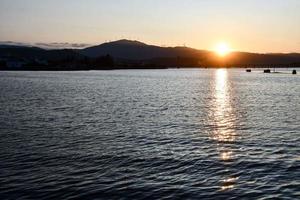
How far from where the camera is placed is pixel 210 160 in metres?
30.4

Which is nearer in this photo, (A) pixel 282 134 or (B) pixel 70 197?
(B) pixel 70 197

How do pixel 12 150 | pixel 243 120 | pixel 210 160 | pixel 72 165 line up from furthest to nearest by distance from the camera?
pixel 243 120
pixel 12 150
pixel 210 160
pixel 72 165

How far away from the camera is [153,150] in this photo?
111ft

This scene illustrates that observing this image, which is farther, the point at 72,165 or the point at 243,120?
the point at 243,120

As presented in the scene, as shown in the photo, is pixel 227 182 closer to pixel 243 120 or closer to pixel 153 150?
pixel 153 150

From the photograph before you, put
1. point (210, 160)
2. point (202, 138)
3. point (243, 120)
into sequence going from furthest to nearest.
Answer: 1. point (243, 120)
2. point (202, 138)
3. point (210, 160)

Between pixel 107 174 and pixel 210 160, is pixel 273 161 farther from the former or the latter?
pixel 107 174

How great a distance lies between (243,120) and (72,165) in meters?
33.0

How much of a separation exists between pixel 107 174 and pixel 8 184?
19.9ft

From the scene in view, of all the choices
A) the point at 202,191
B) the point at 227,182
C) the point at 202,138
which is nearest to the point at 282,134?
the point at 202,138

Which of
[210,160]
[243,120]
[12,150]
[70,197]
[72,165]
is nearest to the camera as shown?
[70,197]

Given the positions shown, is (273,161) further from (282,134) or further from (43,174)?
(43,174)

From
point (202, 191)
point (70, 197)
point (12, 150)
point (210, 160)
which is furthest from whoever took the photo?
point (12, 150)

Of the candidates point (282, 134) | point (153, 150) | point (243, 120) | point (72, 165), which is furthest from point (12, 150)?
point (243, 120)
